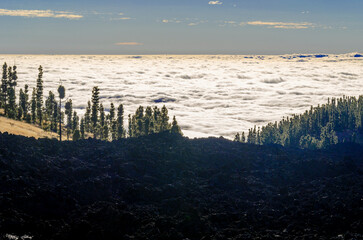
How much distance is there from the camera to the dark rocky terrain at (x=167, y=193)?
119ft

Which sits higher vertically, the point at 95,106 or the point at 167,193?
the point at 95,106

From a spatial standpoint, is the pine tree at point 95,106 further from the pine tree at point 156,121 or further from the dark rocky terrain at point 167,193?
the dark rocky terrain at point 167,193

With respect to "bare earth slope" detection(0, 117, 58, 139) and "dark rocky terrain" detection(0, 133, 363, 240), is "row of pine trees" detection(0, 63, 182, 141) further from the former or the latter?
"dark rocky terrain" detection(0, 133, 363, 240)

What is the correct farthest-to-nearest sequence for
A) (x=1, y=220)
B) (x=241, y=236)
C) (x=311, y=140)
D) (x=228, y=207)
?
(x=311, y=140)
(x=228, y=207)
(x=241, y=236)
(x=1, y=220)

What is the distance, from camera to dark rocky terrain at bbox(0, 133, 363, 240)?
3634cm

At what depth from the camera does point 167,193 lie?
50.5m

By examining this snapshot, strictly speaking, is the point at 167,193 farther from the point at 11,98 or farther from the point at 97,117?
the point at 11,98

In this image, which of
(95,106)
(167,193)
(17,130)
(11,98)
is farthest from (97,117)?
(167,193)

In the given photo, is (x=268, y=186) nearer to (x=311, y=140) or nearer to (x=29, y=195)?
(x=29, y=195)

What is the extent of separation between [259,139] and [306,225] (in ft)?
462

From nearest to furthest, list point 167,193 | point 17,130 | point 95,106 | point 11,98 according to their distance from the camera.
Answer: point 167,193, point 17,130, point 95,106, point 11,98

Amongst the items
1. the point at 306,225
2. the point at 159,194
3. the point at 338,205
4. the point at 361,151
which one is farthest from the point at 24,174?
the point at 361,151

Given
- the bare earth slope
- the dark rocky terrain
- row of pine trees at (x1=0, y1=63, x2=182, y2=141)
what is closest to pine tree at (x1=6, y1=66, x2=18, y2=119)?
row of pine trees at (x1=0, y1=63, x2=182, y2=141)

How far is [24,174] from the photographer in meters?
45.9
